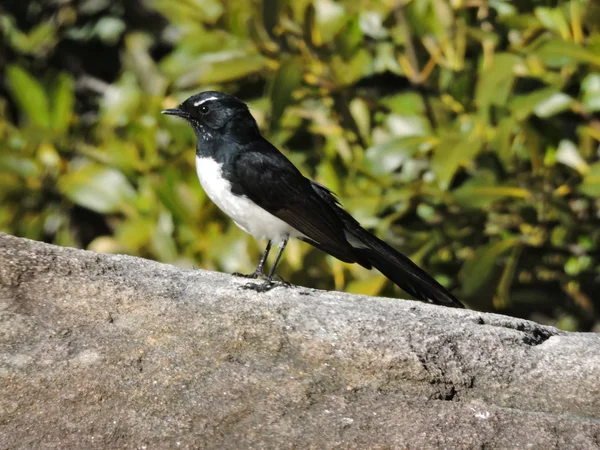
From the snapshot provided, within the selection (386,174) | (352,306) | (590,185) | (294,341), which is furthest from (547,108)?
(294,341)

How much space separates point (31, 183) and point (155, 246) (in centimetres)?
93

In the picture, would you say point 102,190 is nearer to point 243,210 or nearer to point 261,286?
point 243,210

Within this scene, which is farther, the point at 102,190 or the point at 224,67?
the point at 102,190

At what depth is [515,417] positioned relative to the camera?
129 inches

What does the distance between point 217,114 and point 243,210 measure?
0.52 metres

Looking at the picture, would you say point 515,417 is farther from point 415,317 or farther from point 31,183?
point 31,183

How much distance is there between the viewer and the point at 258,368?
11.4ft

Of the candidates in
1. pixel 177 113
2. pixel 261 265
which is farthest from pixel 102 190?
pixel 261 265

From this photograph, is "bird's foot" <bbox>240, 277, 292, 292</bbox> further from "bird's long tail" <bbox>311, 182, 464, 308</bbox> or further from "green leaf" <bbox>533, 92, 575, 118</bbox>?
"green leaf" <bbox>533, 92, 575, 118</bbox>

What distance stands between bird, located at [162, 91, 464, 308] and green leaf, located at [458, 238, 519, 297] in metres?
0.13

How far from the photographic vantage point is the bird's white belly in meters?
5.10

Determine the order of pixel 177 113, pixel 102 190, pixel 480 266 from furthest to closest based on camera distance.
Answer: pixel 102 190, pixel 177 113, pixel 480 266

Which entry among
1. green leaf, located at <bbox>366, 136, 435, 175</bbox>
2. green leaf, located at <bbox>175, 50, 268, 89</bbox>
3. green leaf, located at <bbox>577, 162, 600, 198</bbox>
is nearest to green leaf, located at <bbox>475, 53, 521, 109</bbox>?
green leaf, located at <bbox>366, 136, 435, 175</bbox>

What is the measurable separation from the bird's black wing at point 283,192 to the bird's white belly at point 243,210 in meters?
0.03
